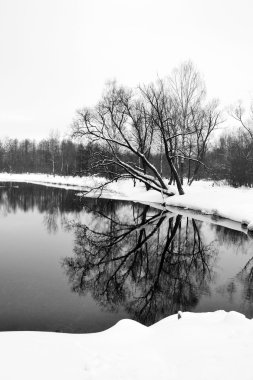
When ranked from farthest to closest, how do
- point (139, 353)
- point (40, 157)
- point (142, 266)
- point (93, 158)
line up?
point (40, 157)
point (93, 158)
point (142, 266)
point (139, 353)

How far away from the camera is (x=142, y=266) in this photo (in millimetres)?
10742

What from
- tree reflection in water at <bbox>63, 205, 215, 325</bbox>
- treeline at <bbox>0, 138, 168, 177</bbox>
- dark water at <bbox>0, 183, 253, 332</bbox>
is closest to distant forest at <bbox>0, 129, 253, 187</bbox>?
treeline at <bbox>0, 138, 168, 177</bbox>

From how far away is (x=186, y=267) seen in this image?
1075cm

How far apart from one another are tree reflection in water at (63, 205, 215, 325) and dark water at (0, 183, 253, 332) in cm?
3

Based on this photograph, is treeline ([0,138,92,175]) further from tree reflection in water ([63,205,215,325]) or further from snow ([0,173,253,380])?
snow ([0,173,253,380])

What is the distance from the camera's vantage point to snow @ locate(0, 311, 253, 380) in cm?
411

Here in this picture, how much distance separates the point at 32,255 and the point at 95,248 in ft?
8.87

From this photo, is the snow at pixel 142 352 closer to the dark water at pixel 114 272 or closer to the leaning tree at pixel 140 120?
the dark water at pixel 114 272

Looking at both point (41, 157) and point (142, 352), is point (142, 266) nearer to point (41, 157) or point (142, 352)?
point (142, 352)

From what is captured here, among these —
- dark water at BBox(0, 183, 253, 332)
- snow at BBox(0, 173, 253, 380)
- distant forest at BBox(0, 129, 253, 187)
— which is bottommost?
dark water at BBox(0, 183, 253, 332)

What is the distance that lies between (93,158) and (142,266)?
1912 cm

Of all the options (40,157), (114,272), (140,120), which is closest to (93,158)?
(140,120)

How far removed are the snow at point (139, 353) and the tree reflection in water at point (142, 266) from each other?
5.30 ft

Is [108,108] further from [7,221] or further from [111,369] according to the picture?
[111,369]
